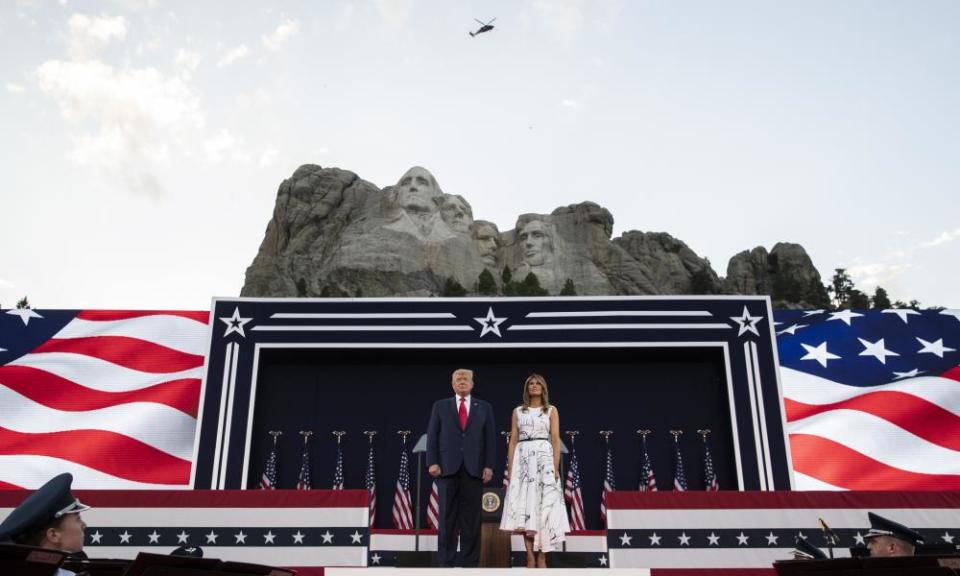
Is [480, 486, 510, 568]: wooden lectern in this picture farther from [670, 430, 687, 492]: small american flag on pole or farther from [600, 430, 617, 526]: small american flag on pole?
[670, 430, 687, 492]: small american flag on pole

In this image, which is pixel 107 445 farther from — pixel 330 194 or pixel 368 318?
pixel 330 194

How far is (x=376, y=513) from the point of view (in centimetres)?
980

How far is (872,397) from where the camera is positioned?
32.6 ft

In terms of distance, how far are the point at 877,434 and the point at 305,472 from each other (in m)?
6.97

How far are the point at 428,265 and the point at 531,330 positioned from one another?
29.1 metres

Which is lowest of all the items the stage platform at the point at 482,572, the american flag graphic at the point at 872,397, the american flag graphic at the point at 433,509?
the stage platform at the point at 482,572

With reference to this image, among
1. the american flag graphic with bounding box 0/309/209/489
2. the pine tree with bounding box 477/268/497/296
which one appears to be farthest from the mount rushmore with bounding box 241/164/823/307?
the american flag graphic with bounding box 0/309/209/489

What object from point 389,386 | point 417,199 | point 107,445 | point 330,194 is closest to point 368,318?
point 389,386

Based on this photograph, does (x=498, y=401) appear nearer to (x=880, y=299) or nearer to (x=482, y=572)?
(x=482, y=572)

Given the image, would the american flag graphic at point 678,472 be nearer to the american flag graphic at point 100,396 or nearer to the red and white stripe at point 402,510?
the red and white stripe at point 402,510

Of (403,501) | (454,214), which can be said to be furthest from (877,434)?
(454,214)

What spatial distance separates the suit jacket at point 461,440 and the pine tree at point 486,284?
31678mm

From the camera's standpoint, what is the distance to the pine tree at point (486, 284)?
129 feet

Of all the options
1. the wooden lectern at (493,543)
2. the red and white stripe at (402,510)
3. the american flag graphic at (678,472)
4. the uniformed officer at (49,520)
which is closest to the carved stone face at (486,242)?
the american flag graphic at (678,472)
